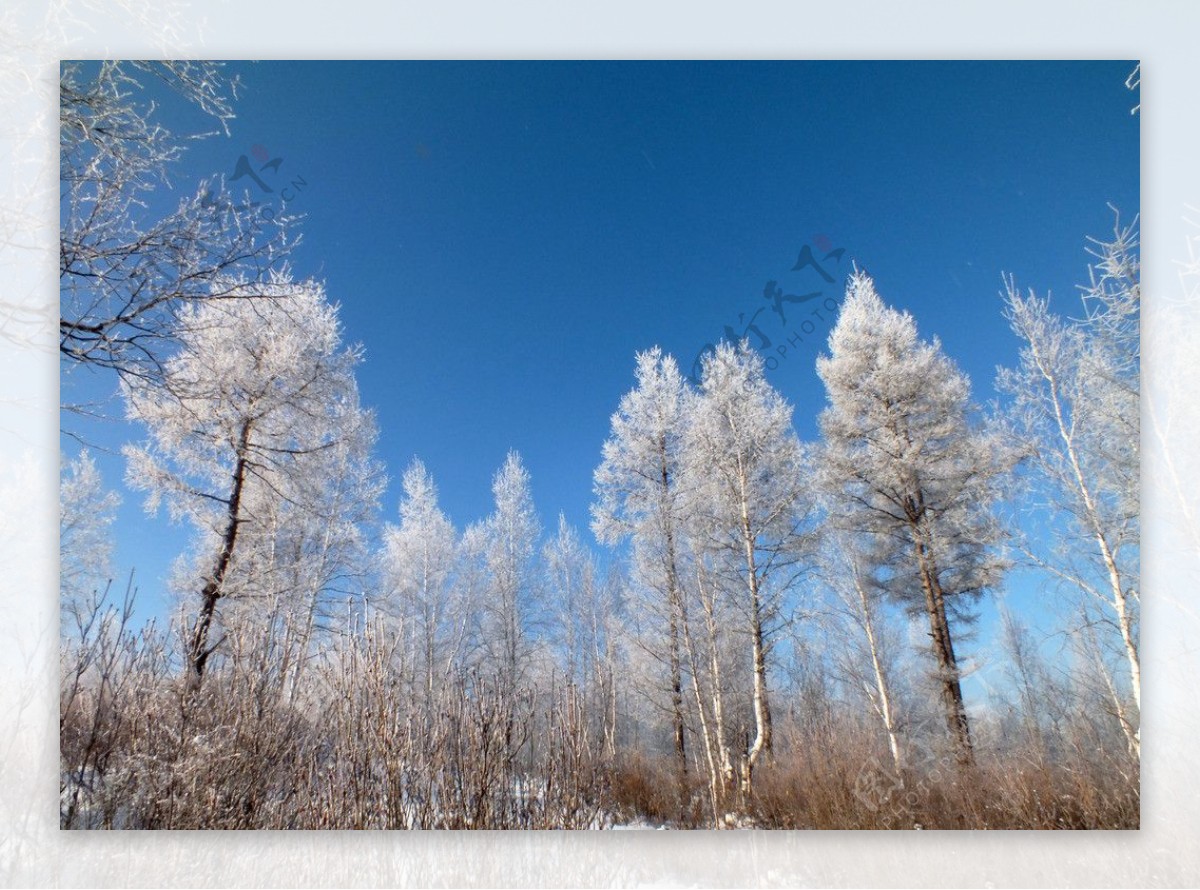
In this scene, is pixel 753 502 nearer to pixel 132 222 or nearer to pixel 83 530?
pixel 83 530

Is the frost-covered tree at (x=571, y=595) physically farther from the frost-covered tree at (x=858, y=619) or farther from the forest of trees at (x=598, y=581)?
the frost-covered tree at (x=858, y=619)

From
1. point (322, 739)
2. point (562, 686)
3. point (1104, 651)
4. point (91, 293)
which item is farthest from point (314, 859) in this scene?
point (1104, 651)

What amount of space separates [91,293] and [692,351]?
2.73 m

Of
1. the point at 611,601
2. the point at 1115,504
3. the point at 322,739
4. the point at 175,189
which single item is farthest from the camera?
the point at 611,601

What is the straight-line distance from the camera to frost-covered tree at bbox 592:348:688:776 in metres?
3.44

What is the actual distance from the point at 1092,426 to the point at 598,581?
2359mm

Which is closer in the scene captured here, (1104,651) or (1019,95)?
(1104,651)

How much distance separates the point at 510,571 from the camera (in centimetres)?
368

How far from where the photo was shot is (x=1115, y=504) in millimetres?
3076

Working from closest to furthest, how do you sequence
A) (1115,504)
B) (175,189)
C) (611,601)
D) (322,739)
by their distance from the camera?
(322,739) < (1115,504) < (175,189) < (611,601)

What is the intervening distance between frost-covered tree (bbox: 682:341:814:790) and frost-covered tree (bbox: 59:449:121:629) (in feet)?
8.87

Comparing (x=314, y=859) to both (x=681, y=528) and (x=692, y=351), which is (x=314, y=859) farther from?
(x=692, y=351)

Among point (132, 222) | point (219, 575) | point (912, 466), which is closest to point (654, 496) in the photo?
point (912, 466)

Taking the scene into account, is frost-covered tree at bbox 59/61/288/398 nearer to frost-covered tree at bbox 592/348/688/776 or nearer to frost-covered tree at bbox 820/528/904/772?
frost-covered tree at bbox 592/348/688/776
